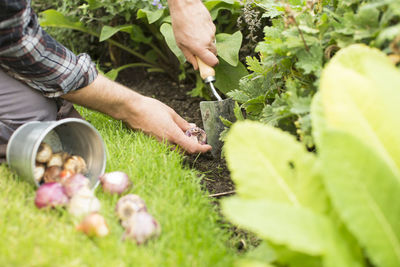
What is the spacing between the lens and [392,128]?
1.14 m

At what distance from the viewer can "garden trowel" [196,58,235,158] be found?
2.06 metres

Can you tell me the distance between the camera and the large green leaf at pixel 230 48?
225cm

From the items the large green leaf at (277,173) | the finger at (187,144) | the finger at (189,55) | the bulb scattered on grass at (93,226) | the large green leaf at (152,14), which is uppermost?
the large green leaf at (277,173)

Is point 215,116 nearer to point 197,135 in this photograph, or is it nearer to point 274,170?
point 197,135

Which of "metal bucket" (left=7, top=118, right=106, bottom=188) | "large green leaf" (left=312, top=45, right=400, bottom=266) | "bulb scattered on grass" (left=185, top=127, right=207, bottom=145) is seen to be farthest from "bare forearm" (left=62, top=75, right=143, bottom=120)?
"large green leaf" (left=312, top=45, right=400, bottom=266)

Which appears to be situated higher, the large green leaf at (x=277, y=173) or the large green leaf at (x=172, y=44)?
the large green leaf at (x=277, y=173)

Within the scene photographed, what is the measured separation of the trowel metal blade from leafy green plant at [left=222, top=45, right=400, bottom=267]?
2.64ft

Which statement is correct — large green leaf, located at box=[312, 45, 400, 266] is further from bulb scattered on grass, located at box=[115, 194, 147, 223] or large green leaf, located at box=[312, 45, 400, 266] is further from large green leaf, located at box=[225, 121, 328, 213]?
bulb scattered on grass, located at box=[115, 194, 147, 223]

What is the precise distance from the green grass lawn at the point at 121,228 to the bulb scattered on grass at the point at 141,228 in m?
0.02

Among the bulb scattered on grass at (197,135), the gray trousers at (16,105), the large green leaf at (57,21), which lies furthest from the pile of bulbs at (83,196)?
the large green leaf at (57,21)

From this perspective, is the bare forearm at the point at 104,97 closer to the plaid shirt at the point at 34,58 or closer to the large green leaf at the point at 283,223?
the plaid shirt at the point at 34,58

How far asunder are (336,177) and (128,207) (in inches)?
27.8

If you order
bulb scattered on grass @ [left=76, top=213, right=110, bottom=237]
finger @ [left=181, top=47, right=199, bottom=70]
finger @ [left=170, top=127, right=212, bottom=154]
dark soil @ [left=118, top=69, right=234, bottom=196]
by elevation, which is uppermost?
finger @ [left=181, top=47, right=199, bottom=70]

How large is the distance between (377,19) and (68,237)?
1233 mm
